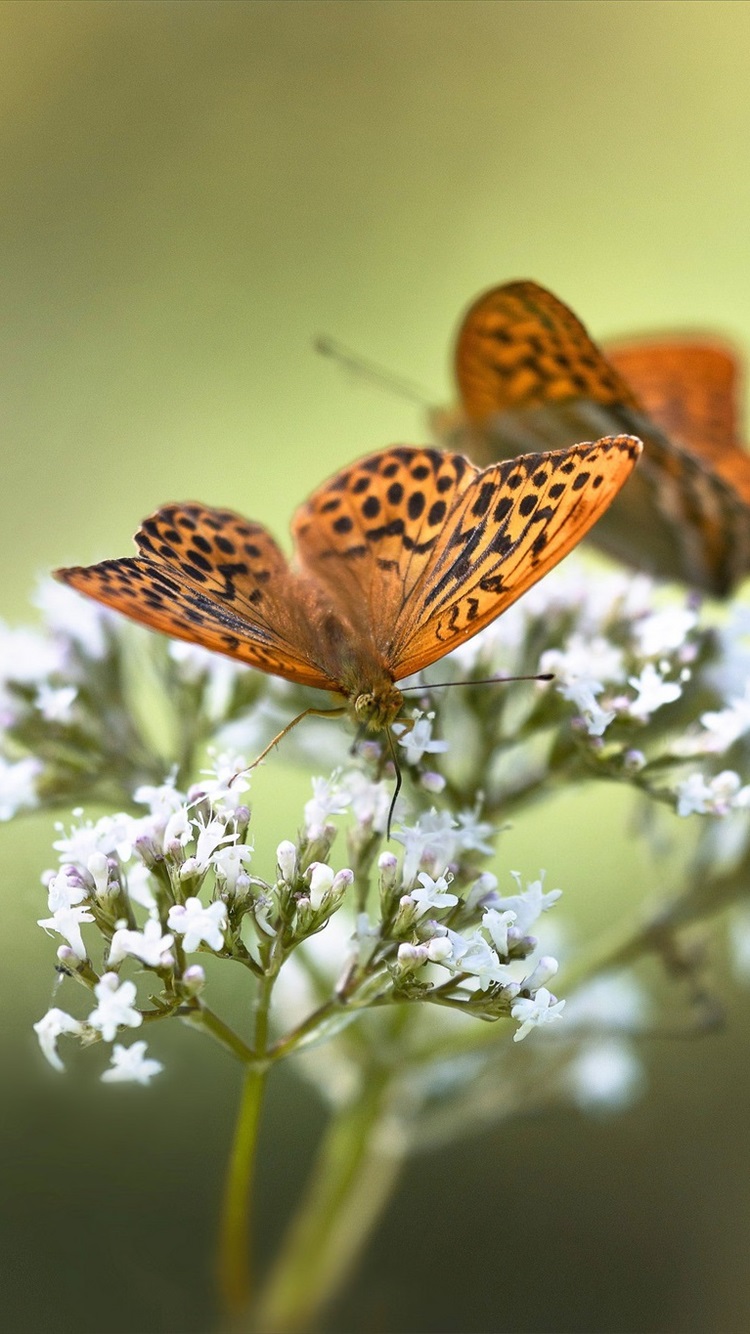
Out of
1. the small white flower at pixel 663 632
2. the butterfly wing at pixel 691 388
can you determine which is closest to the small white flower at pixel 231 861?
the small white flower at pixel 663 632

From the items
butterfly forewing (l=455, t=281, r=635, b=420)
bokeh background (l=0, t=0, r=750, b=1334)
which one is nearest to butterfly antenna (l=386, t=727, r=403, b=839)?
butterfly forewing (l=455, t=281, r=635, b=420)

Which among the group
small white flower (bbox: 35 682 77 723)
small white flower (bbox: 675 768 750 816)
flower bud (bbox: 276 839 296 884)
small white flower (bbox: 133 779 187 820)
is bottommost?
small white flower (bbox: 675 768 750 816)

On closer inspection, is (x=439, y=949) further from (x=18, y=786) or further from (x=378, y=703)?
(x=18, y=786)

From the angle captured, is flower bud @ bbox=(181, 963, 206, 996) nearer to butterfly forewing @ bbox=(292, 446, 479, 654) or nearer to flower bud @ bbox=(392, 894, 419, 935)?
flower bud @ bbox=(392, 894, 419, 935)

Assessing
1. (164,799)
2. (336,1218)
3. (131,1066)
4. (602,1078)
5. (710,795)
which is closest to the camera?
(131,1066)

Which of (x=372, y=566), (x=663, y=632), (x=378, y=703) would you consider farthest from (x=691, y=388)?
(x=378, y=703)

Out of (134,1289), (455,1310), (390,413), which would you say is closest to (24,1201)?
(134,1289)

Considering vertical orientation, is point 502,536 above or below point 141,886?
above
